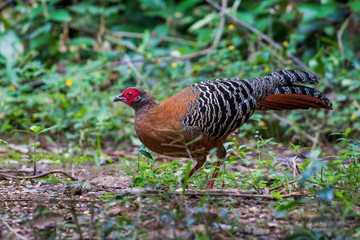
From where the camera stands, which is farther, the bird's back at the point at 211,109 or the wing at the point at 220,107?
the wing at the point at 220,107

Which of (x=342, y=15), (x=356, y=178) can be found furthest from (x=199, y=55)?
(x=356, y=178)

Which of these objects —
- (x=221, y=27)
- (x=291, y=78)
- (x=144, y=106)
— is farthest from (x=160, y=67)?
(x=144, y=106)

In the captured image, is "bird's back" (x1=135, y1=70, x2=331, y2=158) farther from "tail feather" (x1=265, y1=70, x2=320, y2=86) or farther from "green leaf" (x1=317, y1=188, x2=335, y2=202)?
"green leaf" (x1=317, y1=188, x2=335, y2=202)

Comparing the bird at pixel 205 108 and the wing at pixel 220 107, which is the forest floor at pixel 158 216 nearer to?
the bird at pixel 205 108

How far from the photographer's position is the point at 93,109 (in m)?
5.86

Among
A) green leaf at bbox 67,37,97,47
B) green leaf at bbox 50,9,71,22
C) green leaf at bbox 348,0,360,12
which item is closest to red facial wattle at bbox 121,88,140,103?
green leaf at bbox 67,37,97,47

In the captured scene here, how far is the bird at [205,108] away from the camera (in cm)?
346

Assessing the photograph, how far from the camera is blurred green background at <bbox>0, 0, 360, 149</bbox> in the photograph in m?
5.89

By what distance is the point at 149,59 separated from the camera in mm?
7215

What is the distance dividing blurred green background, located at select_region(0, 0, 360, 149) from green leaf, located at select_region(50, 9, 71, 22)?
0.14ft

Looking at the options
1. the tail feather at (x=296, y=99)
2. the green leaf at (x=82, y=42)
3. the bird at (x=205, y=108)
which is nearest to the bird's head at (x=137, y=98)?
the bird at (x=205, y=108)

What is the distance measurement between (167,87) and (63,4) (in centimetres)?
466

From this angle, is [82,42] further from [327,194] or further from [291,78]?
[327,194]

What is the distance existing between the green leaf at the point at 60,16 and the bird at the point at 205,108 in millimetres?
4954
